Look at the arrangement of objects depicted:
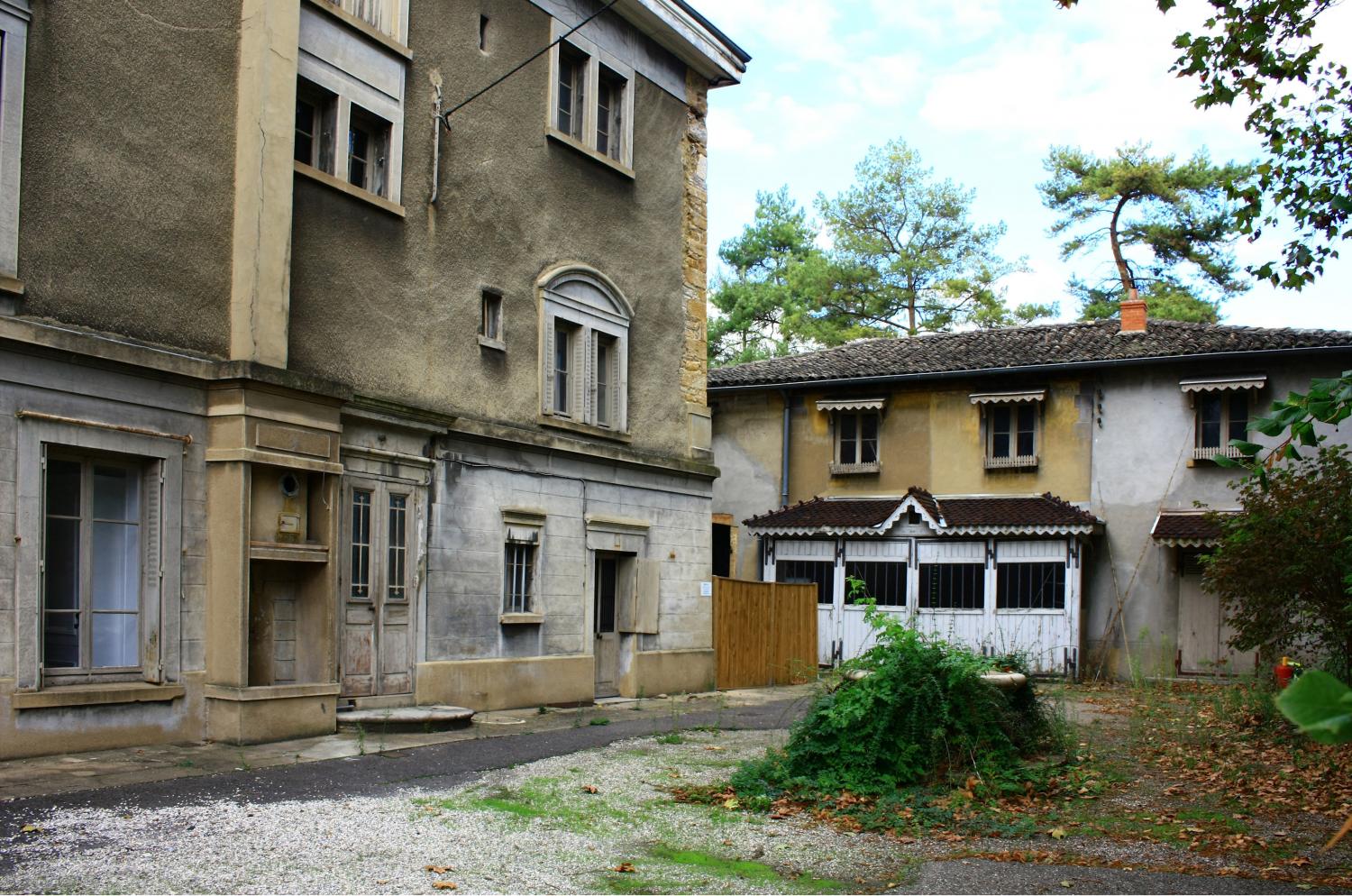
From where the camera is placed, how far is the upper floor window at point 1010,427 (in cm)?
2494

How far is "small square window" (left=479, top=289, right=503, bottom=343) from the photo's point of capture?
593 inches

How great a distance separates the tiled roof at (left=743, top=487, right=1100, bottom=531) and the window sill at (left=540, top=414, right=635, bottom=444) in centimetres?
857

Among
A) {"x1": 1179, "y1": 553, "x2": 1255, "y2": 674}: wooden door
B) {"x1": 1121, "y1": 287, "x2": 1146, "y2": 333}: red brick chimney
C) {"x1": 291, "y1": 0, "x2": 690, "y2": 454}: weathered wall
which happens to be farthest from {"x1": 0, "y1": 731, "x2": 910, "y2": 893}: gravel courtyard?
{"x1": 1121, "y1": 287, "x2": 1146, "y2": 333}: red brick chimney

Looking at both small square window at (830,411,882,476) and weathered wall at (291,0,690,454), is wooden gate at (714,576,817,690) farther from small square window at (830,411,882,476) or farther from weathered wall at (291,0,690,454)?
small square window at (830,411,882,476)

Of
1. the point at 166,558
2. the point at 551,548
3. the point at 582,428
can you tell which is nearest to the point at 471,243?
the point at 582,428

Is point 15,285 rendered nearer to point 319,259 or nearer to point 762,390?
point 319,259

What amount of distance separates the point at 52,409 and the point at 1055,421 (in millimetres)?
19900

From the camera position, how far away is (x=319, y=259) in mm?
→ 12539

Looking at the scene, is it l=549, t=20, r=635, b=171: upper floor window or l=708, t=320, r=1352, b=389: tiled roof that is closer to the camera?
l=549, t=20, r=635, b=171: upper floor window

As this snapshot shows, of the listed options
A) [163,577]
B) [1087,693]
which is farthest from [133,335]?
[1087,693]

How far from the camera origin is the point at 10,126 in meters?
9.59

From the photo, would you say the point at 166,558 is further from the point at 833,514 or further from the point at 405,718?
the point at 833,514

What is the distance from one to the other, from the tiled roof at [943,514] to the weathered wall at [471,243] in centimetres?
784

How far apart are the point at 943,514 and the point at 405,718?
49.4ft
